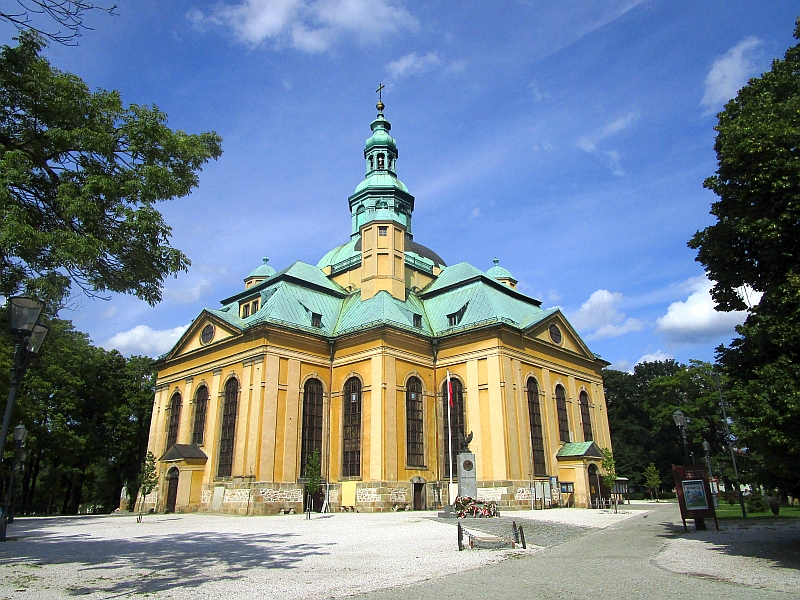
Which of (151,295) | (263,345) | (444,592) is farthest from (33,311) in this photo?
(263,345)

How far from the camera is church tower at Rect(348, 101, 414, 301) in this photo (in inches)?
1607

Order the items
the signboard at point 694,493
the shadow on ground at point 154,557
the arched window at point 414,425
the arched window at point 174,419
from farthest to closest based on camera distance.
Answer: the arched window at point 174,419
the arched window at point 414,425
the signboard at point 694,493
the shadow on ground at point 154,557

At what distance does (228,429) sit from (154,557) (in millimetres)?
23118

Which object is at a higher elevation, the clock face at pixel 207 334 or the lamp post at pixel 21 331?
the clock face at pixel 207 334

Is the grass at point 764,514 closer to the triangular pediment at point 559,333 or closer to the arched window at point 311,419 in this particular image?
the triangular pediment at point 559,333

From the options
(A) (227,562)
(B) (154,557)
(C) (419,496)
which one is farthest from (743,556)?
(C) (419,496)

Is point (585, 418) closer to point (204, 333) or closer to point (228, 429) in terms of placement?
point (228, 429)

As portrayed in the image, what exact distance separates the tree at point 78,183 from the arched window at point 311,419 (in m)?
23.6

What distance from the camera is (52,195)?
12188 millimetres

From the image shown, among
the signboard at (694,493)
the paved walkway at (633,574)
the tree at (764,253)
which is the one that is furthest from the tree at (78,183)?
the signboard at (694,493)

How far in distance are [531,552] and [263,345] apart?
76.3 ft

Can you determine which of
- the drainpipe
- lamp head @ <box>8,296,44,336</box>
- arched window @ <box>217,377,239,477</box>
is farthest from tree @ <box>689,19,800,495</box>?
arched window @ <box>217,377,239,477</box>

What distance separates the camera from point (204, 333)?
4059cm

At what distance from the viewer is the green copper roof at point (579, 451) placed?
37.2 metres
